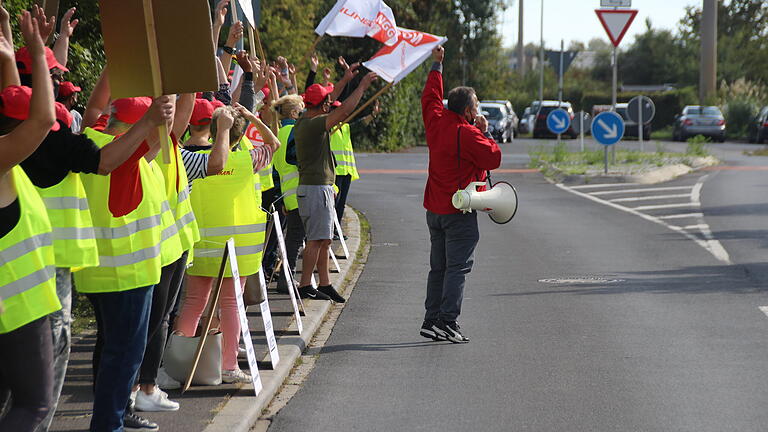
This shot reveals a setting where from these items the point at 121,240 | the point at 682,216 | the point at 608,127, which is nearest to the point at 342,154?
the point at 121,240

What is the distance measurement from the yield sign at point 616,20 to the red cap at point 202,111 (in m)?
20.6

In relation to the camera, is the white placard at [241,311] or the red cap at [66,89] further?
the white placard at [241,311]

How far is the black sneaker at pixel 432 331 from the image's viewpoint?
925cm

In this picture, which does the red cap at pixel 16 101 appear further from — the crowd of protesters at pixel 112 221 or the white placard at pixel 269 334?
the white placard at pixel 269 334

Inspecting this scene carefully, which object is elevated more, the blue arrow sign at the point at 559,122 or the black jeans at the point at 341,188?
the black jeans at the point at 341,188

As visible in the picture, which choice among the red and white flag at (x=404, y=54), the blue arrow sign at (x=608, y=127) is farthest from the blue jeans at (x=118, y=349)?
the blue arrow sign at (x=608, y=127)

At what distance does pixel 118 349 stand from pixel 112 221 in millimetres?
573

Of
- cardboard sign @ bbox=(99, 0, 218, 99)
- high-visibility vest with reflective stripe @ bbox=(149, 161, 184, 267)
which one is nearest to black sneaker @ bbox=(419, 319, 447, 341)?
high-visibility vest with reflective stripe @ bbox=(149, 161, 184, 267)

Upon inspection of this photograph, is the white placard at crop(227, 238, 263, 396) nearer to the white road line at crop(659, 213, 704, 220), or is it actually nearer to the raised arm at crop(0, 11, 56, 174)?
the raised arm at crop(0, 11, 56, 174)

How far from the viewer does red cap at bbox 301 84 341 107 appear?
10.3 meters

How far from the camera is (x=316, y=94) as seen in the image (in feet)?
33.8

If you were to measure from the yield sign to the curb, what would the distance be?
52.6ft

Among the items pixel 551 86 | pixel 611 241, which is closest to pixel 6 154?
pixel 611 241

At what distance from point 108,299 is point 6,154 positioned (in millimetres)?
1552
